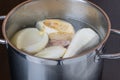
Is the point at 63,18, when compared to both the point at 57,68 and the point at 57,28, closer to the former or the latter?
the point at 57,28

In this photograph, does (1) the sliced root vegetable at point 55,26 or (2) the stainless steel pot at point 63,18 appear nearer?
(2) the stainless steel pot at point 63,18

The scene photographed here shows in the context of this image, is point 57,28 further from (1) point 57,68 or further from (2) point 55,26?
(1) point 57,68

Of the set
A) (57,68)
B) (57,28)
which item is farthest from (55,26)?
(57,68)

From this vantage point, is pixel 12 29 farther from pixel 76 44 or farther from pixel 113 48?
pixel 113 48

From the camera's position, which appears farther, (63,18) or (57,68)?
(63,18)

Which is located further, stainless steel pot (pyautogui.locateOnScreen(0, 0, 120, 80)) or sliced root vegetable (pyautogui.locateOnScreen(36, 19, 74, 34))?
sliced root vegetable (pyautogui.locateOnScreen(36, 19, 74, 34))

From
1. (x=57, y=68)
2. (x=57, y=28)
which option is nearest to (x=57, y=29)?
(x=57, y=28)

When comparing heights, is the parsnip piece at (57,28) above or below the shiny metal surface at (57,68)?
above
